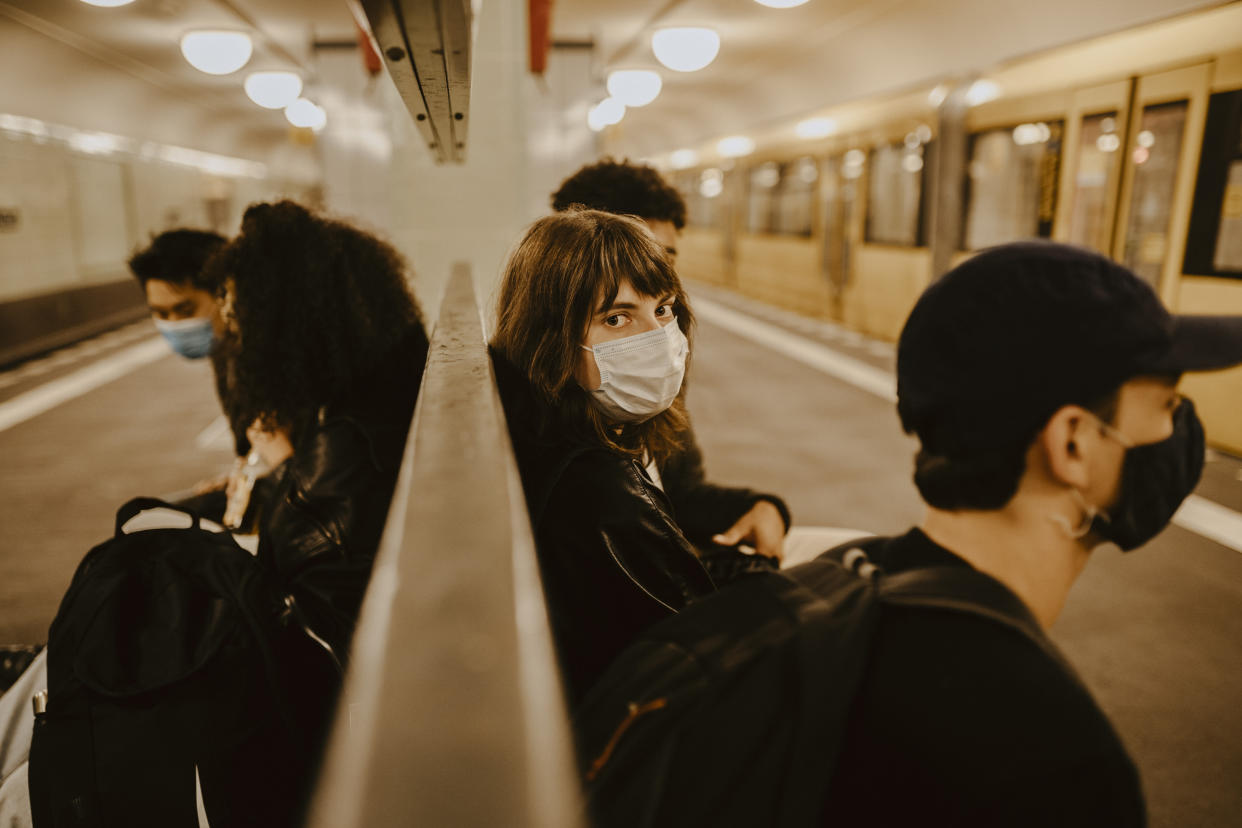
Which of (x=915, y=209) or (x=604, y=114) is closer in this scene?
(x=915, y=209)


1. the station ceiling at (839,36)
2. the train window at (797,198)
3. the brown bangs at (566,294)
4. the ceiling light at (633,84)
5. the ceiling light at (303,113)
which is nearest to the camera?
the brown bangs at (566,294)

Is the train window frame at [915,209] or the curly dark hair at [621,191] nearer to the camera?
Answer: the curly dark hair at [621,191]

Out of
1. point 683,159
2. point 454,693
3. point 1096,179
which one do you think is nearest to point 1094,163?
point 1096,179

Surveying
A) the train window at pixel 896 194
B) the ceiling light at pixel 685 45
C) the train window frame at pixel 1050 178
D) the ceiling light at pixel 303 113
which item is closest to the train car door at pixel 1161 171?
the train window frame at pixel 1050 178

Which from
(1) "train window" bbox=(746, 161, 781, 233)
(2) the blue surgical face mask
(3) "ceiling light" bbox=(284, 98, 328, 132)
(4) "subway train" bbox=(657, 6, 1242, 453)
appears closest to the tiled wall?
(3) "ceiling light" bbox=(284, 98, 328, 132)

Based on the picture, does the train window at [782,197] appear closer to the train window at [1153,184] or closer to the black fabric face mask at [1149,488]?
the train window at [1153,184]

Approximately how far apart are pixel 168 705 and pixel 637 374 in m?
1.07

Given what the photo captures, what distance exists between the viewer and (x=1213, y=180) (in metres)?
5.97

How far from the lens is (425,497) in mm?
792

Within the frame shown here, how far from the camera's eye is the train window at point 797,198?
13906 millimetres

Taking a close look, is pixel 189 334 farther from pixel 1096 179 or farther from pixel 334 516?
pixel 1096 179

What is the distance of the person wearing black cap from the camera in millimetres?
815

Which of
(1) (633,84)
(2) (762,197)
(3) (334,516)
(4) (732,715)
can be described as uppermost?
(1) (633,84)

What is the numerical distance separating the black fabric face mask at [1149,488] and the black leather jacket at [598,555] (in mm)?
652
